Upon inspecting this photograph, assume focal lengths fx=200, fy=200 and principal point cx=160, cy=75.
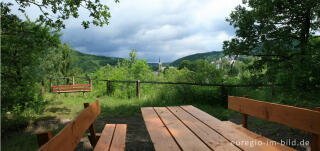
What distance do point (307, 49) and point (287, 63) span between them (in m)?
0.65

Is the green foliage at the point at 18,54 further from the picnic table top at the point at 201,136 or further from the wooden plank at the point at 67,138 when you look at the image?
the picnic table top at the point at 201,136

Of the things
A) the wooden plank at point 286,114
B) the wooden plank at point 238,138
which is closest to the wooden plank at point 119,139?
the wooden plank at point 238,138

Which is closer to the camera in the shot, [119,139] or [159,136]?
[159,136]

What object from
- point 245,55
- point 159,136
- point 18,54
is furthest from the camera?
point 245,55

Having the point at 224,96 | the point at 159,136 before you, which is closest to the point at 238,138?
the point at 159,136

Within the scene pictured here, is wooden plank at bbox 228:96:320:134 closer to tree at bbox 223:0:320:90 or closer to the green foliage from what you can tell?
tree at bbox 223:0:320:90

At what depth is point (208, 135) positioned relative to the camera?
192cm

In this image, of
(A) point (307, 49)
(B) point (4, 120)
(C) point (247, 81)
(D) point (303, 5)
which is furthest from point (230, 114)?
(B) point (4, 120)

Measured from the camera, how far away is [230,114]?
20.5 feet

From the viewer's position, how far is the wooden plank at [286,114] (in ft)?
5.16

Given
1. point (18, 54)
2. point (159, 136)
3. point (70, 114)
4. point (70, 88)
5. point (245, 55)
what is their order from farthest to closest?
point (70, 88), point (70, 114), point (245, 55), point (18, 54), point (159, 136)

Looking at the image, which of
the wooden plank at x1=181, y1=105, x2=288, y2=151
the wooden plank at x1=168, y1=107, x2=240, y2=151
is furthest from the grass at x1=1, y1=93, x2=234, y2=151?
the wooden plank at x1=181, y1=105, x2=288, y2=151

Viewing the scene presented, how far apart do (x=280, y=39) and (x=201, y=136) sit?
426 cm

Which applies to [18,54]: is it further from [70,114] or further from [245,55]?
[245,55]
